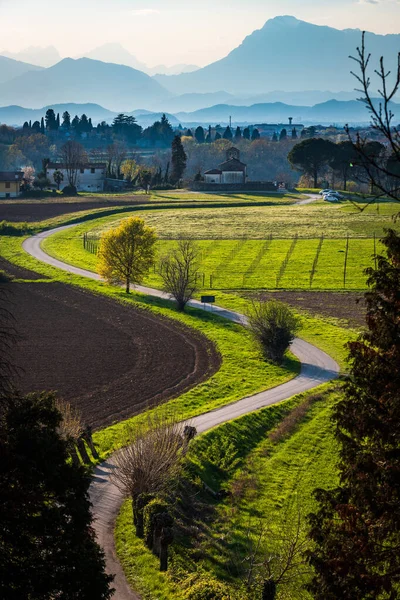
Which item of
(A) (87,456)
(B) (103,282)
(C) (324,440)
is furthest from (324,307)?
(A) (87,456)

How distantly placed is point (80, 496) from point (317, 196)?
114 m

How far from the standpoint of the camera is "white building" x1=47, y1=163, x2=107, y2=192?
135 metres

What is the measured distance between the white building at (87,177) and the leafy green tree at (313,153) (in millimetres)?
33948

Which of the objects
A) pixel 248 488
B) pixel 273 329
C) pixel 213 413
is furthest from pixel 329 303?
pixel 248 488

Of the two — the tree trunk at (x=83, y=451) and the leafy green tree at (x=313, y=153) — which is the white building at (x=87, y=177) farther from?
the tree trunk at (x=83, y=451)

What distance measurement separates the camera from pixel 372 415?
1415 cm

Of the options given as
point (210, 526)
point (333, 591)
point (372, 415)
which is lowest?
point (210, 526)

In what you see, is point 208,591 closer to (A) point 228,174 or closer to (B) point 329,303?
(B) point 329,303

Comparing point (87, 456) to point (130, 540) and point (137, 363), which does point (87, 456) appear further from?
point (137, 363)

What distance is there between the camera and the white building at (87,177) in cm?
13488

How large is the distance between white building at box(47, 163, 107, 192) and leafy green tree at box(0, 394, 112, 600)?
4848 inches

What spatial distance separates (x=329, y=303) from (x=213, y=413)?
77.8ft

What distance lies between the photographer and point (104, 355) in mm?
40219

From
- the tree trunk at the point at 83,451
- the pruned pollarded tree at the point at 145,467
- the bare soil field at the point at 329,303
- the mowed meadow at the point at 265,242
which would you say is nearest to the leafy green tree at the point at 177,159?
the mowed meadow at the point at 265,242
